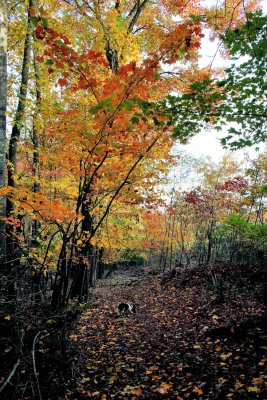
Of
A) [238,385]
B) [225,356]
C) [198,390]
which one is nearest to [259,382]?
[238,385]

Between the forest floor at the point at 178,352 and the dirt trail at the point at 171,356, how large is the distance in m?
0.01

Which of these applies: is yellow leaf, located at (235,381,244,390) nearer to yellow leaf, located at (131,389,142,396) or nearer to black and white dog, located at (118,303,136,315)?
yellow leaf, located at (131,389,142,396)

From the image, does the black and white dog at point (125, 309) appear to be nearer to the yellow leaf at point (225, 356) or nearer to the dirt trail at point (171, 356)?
the dirt trail at point (171, 356)

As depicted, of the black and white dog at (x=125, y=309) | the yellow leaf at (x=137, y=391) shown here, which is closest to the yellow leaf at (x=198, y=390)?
the yellow leaf at (x=137, y=391)

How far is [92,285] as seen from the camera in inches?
669

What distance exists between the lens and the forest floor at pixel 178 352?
371cm

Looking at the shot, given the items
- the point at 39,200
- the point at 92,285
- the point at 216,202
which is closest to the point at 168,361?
the point at 39,200

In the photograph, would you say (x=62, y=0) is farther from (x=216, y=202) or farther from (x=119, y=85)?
(x=216, y=202)

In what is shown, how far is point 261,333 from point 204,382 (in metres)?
1.59

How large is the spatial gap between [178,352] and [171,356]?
7.2 inches

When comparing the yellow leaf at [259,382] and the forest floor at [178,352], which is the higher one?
the yellow leaf at [259,382]

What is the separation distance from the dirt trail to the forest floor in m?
0.01

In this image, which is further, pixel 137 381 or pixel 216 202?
pixel 216 202

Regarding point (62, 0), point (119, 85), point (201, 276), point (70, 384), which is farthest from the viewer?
point (201, 276)
